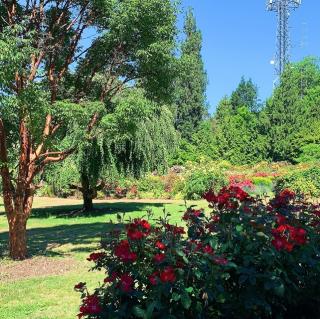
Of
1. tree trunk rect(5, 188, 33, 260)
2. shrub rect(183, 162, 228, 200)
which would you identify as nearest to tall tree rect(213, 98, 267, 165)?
shrub rect(183, 162, 228, 200)

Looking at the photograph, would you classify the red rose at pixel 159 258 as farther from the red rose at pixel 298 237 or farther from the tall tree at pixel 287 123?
the tall tree at pixel 287 123

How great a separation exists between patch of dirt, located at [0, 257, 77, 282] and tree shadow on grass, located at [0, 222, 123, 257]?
630 millimetres

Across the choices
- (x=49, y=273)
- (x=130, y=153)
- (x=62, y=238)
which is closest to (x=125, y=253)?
(x=49, y=273)

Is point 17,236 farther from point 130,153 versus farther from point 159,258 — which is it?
point 130,153

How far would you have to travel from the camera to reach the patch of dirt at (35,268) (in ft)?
23.8

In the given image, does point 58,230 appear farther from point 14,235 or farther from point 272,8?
point 272,8

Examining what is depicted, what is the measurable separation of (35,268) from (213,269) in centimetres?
521

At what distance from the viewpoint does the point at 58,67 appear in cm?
934

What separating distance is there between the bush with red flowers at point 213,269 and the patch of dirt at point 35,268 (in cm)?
392

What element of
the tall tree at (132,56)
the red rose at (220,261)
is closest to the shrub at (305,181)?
the tall tree at (132,56)

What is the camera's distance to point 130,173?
688 inches

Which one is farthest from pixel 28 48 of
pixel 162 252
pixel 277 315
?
pixel 277 315

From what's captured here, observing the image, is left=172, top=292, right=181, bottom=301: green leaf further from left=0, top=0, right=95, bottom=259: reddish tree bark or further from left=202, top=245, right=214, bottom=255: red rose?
left=0, top=0, right=95, bottom=259: reddish tree bark

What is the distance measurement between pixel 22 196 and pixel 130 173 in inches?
355
